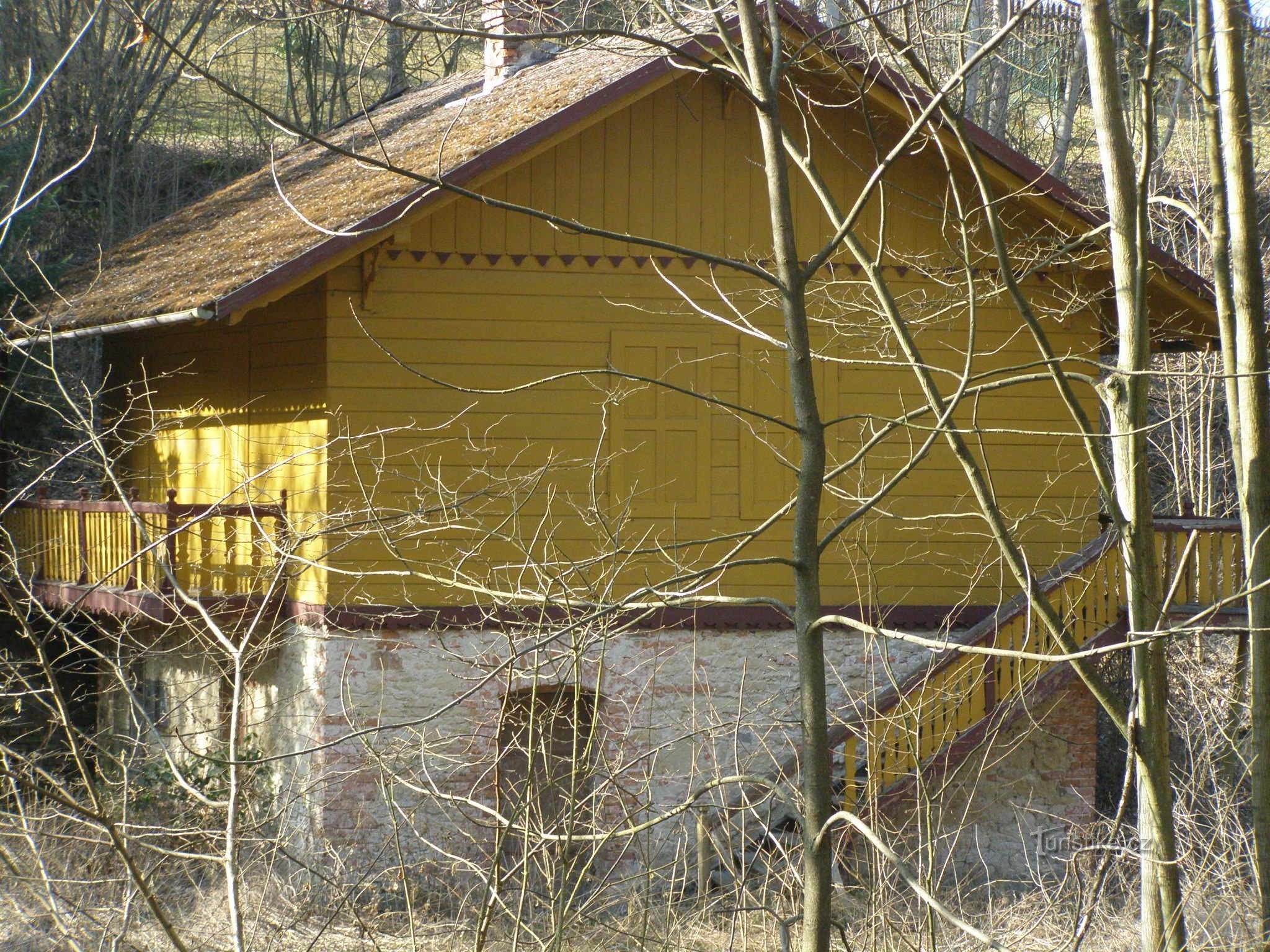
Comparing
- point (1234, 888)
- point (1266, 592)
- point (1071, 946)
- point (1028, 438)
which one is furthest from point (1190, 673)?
point (1071, 946)

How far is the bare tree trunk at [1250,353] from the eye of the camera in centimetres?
707

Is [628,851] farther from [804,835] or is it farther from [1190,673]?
[804,835]

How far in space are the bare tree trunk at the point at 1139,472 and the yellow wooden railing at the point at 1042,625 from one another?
443 cm

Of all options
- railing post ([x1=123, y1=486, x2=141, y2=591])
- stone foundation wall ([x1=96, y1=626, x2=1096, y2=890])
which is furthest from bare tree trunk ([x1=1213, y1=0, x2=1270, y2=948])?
railing post ([x1=123, y1=486, x2=141, y2=591])

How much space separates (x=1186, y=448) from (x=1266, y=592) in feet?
45.1

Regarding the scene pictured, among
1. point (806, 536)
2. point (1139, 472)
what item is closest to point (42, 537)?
point (1139, 472)

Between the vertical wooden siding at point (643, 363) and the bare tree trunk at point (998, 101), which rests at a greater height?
the bare tree trunk at point (998, 101)

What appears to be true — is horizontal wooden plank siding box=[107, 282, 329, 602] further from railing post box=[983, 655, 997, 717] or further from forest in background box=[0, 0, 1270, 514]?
railing post box=[983, 655, 997, 717]

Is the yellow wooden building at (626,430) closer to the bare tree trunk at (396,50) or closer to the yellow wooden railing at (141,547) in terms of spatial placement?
the yellow wooden railing at (141,547)

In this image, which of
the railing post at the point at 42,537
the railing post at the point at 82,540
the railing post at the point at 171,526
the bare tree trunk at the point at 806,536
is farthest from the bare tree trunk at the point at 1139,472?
the railing post at the point at 42,537

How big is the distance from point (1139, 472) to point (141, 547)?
24.9 ft

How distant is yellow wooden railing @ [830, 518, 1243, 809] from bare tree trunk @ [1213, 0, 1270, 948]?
110 inches

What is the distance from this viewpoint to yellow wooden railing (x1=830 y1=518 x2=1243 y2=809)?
1031 cm

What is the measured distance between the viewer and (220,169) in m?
27.2
